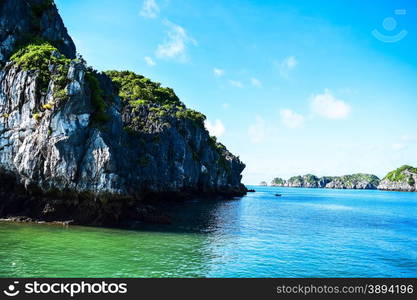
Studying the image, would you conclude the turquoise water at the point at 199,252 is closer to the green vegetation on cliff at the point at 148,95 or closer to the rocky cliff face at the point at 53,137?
the rocky cliff face at the point at 53,137

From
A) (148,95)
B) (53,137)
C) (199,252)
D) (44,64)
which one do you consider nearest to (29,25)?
(44,64)

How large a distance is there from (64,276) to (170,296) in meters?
7.31

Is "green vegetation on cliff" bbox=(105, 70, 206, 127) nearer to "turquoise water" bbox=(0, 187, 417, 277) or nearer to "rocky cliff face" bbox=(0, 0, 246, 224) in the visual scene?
"rocky cliff face" bbox=(0, 0, 246, 224)

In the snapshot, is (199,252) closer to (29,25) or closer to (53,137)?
(53,137)

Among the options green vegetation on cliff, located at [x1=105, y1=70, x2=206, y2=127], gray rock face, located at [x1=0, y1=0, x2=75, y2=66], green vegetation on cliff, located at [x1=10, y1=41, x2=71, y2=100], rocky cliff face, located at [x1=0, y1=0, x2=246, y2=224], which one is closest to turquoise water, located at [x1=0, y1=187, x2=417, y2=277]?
rocky cliff face, located at [x1=0, y1=0, x2=246, y2=224]

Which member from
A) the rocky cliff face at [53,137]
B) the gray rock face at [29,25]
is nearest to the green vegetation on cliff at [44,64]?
the rocky cliff face at [53,137]

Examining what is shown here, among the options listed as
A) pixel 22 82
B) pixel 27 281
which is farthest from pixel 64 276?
pixel 22 82

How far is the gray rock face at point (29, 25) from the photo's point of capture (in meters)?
43.7

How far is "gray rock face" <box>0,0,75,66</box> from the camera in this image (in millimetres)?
43656

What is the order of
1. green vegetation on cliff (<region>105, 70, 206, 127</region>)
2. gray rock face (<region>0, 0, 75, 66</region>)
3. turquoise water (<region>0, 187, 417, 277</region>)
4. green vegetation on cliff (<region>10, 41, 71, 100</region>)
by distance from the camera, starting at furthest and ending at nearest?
green vegetation on cliff (<region>105, 70, 206, 127</region>)
gray rock face (<region>0, 0, 75, 66</region>)
green vegetation on cliff (<region>10, 41, 71, 100</region>)
turquoise water (<region>0, 187, 417, 277</region>)

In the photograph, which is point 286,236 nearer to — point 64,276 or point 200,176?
point 64,276

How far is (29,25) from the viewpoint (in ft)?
155

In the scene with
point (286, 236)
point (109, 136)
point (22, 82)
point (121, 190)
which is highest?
point (22, 82)

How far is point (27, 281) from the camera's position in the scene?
17188 millimetres
